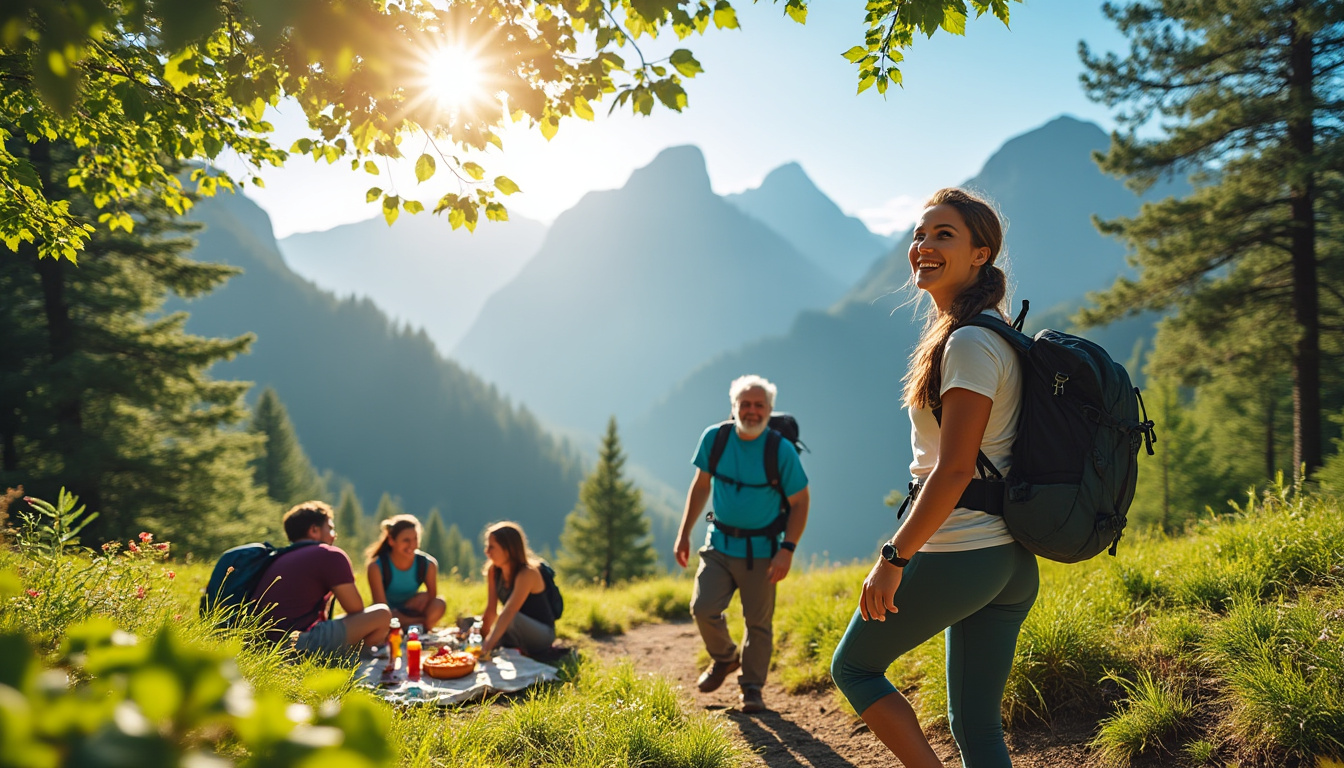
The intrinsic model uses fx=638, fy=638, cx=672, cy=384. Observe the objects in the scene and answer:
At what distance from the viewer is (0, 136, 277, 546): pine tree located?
1350 cm

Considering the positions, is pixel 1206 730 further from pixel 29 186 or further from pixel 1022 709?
pixel 29 186

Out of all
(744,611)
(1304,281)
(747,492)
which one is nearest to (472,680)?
(744,611)

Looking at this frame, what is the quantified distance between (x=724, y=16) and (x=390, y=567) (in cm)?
613

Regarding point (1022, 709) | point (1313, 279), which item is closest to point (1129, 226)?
point (1313, 279)

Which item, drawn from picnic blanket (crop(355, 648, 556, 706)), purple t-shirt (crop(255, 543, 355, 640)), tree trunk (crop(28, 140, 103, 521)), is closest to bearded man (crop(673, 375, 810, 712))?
picnic blanket (crop(355, 648, 556, 706))

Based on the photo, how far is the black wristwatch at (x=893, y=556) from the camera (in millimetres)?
2234

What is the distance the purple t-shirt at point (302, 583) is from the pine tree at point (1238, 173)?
541 inches

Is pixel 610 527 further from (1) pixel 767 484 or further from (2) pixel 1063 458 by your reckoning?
(2) pixel 1063 458

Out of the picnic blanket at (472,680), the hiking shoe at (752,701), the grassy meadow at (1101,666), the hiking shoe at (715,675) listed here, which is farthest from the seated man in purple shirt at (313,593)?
the hiking shoe at (752,701)

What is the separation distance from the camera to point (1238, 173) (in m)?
12.0

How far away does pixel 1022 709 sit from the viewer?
12.5ft

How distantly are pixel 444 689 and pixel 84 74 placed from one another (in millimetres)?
4398

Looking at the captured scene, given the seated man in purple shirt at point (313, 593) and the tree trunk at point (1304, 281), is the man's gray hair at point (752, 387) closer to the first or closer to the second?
the seated man in purple shirt at point (313, 593)

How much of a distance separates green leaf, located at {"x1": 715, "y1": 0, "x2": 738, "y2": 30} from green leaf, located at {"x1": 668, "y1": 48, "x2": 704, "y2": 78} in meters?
0.36
